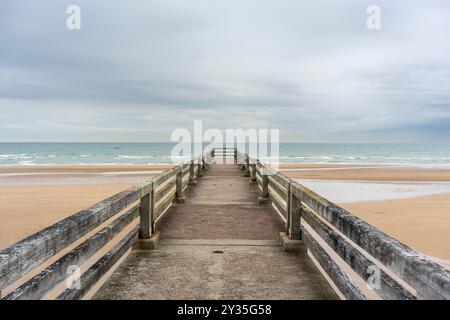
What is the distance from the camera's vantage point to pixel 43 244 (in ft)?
8.25

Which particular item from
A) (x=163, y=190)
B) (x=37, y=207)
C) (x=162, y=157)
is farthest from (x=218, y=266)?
(x=162, y=157)

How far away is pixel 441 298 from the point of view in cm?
188

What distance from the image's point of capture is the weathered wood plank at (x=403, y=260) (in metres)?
1.94

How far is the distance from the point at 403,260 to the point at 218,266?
3.07 meters

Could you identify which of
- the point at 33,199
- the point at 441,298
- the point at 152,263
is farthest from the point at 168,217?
the point at 33,199

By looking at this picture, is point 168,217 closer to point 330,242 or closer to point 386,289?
point 330,242

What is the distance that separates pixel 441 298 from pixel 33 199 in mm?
19965

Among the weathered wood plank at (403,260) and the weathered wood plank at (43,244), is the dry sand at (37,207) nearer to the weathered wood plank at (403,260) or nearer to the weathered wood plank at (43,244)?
the weathered wood plank at (43,244)

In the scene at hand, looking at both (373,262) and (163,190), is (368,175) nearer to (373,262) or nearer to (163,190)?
(163,190)

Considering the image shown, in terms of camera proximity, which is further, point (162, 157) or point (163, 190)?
point (162, 157)

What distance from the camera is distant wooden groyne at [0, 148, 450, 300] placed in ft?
7.82

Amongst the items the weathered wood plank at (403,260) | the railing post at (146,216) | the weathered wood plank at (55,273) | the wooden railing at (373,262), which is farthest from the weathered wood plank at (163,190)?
the weathered wood plank at (403,260)

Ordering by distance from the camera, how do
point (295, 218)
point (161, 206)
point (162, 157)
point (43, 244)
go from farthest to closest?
point (162, 157) < point (161, 206) < point (295, 218) < point (43, 244)

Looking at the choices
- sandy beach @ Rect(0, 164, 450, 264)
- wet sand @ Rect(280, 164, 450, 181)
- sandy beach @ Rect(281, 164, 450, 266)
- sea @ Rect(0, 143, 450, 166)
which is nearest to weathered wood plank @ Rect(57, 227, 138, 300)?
sandy beach @ Rect(0, 164, 450, 264)
